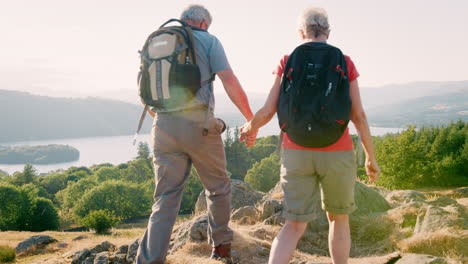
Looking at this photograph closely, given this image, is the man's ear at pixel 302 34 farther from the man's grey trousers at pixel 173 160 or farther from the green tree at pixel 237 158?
the green tree at pixel 237 158

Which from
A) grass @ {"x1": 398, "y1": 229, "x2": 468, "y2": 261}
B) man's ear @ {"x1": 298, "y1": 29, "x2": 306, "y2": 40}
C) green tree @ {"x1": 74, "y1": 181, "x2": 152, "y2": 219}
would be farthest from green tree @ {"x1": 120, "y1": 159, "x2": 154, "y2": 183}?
man's ear @ {"x1": 298, "y1": 29, "x2": 306, "y2": 40}

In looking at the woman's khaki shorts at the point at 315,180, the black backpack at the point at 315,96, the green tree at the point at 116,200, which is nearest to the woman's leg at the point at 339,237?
the woman's khaki shorts at the point at 315,180

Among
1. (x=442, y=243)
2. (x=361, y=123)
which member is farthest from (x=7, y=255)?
(x=361, y=123)

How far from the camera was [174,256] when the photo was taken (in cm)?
446

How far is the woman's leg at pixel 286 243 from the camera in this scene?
9.67 ft

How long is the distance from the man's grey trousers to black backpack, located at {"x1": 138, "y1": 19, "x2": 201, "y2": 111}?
159mm

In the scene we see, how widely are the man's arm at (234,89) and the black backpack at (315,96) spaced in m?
0.70

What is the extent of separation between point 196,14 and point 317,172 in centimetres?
194

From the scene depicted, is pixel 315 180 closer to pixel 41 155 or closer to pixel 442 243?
pixel 442 243

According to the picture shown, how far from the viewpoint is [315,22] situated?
3.02 m

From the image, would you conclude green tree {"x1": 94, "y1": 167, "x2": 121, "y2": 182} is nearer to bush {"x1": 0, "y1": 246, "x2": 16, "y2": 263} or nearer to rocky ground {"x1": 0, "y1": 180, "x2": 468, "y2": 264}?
bush {"x1": 0, "y1": 246, "x2": 16, "y2": 263}

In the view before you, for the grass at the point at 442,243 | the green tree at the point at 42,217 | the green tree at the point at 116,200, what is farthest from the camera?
the green tree at the point at 116,200

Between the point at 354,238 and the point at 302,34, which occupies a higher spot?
the point at 302,34

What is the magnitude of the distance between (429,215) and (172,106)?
189 inches
